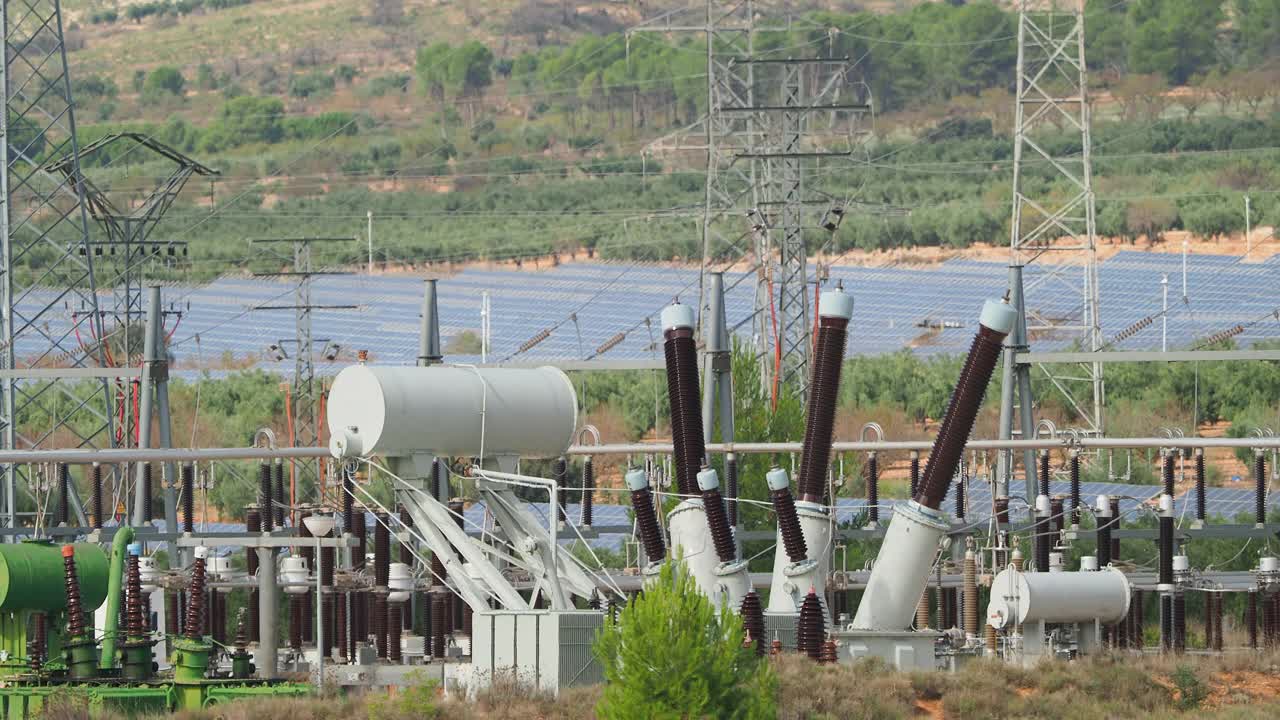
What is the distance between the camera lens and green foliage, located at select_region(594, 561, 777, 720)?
22.0 metres

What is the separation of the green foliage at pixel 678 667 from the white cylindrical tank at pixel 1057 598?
21.3 feet

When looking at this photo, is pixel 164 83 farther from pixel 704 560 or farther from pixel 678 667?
pixel 678 667

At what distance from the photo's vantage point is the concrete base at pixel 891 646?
89.6 feet

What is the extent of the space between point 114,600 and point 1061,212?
37338 mm

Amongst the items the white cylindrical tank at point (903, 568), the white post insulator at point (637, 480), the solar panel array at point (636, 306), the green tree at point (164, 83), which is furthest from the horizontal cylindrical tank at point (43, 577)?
the green tree at point (164, 83)

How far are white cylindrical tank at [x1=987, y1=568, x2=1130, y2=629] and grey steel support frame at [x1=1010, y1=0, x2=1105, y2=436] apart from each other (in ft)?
48.9

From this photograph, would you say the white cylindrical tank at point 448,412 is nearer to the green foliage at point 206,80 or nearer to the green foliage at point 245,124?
the green foliage at point 245,124

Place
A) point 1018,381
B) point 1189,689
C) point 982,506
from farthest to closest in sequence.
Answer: point 982,506 < point 1018,381 < point 1189,689

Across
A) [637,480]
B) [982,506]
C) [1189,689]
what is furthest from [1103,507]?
[982,506]

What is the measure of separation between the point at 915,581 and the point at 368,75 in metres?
164

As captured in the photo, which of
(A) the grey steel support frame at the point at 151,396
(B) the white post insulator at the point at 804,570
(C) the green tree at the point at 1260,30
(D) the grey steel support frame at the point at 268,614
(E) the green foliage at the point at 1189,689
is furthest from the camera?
(C) the green tree at the point at 1260,30

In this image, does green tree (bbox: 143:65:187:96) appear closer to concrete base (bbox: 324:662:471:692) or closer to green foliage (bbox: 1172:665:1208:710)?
concrete base (bbox: 324:662:471:692)

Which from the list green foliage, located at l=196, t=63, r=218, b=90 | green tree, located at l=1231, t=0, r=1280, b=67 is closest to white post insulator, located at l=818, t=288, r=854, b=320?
green tree, located at l=1231, t=0, r=1280, b=67

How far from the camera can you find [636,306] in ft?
341
